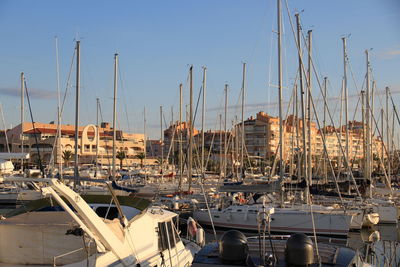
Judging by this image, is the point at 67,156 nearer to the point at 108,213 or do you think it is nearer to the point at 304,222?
the point at 304,222

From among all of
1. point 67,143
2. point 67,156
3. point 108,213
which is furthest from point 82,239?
point 67,143

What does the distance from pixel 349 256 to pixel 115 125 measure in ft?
99.5

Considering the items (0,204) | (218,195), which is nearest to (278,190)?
(218,195)

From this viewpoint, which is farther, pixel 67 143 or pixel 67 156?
pixel 67 143

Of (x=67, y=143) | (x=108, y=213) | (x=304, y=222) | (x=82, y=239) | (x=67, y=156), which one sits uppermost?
(x=67, y=143)

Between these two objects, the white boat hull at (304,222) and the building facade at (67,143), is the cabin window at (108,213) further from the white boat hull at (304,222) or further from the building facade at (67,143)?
the building facade at (67,143)

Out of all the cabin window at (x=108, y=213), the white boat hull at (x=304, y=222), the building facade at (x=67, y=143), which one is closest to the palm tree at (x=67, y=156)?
the building facade at (x=67, y=143)

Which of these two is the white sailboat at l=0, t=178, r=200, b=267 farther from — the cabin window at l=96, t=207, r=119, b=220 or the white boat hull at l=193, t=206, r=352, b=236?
the white boat hull at l=193, t=206, r=352, b=236

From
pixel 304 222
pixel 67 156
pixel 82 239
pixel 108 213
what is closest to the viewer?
pixel 82 239

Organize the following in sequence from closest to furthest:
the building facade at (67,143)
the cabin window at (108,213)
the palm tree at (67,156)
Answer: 1. the cabin window at (108,213)
2. the palm tree at (67,156)
3. the building facade at (67,143)

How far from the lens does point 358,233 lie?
26.4m

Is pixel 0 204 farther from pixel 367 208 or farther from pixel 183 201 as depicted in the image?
pixel 367 208

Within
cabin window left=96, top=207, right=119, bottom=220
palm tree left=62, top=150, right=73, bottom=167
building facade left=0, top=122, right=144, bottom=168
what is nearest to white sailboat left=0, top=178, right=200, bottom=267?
cabin window left=96, top=207, right=119, bottom=220

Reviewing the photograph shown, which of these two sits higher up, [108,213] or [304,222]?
[108,213]
